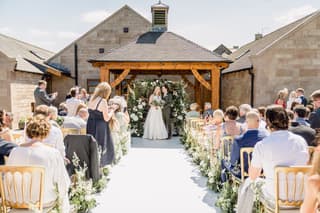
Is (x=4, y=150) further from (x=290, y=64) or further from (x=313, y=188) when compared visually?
(x=290, y=64)

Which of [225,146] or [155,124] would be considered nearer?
[225,146]

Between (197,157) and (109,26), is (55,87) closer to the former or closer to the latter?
(109,26)

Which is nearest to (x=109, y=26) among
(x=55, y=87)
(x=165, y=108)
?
(x=55, y=87)

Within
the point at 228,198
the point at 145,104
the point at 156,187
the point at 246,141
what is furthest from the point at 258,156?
the point at 145,104

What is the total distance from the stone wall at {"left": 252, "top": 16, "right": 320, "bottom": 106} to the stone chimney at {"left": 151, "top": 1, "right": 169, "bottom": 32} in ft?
16.6

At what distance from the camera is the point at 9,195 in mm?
3518

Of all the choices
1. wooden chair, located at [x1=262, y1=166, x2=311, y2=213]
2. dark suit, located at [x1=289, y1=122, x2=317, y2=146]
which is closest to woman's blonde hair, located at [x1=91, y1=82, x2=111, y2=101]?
dark suit, located at [x1=289, y1=122, x2=317, y2=146]

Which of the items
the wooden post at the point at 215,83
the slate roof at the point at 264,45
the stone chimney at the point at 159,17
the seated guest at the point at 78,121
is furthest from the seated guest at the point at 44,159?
the stone chimney at the point at 159,17

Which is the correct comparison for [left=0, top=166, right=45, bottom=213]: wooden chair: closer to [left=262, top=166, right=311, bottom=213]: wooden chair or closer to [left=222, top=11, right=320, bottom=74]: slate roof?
[left=262, top=166, right=311, bottom=213]: wooden chair

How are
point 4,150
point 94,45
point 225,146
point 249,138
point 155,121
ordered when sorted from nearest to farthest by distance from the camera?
point 4,150 < point 249,138 < point 225,146 < point 155,121 < point 94,45

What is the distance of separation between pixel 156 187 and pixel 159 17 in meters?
12.3

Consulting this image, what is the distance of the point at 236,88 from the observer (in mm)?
17891

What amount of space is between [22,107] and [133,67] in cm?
578

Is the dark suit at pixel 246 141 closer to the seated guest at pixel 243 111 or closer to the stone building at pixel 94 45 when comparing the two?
the seated guest at pixel 243 111
